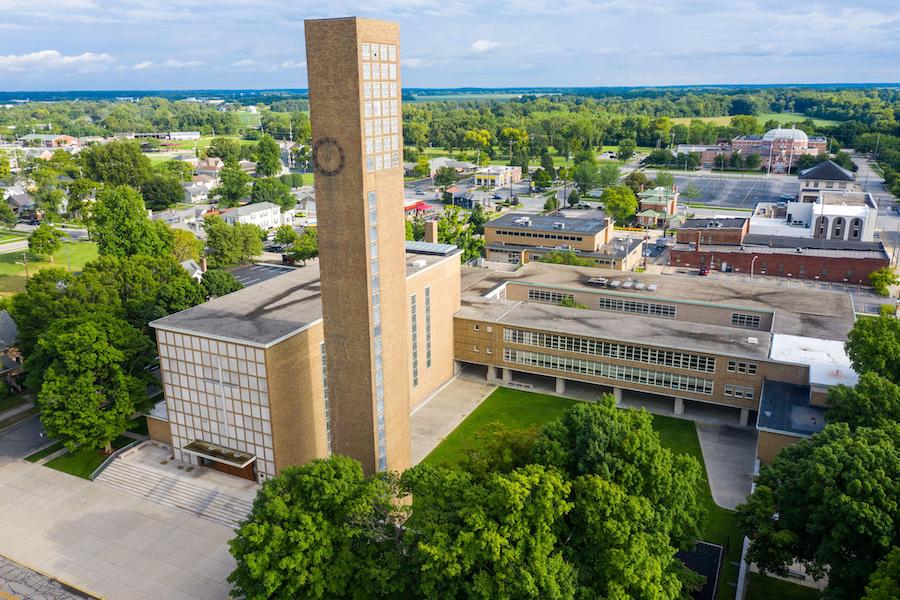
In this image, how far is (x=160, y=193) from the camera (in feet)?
420

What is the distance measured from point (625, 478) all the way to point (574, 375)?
25190 mm

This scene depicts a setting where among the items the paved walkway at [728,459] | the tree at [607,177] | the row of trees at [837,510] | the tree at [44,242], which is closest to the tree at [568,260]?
the paved walkway at [728,459]

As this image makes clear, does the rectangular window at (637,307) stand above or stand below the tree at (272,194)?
below

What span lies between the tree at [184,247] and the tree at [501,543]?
223 feet

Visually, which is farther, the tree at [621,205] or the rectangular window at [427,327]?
the tree at [621,205]

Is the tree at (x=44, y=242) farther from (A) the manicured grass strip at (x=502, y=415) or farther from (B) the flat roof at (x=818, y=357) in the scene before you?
(B) the flat roof at (x=818, y=357)

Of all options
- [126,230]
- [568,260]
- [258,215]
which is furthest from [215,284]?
[258,215]

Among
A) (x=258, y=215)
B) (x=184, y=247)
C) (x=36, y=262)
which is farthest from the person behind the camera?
(x=258, y=215)

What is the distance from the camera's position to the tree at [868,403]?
35.3m

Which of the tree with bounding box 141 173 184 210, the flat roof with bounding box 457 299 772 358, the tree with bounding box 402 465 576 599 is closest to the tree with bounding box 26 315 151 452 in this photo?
the flat roof with bounding box 457 299 772 358

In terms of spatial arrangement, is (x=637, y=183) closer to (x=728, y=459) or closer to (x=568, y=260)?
(x=568, y=260)

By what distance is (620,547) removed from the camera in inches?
1030

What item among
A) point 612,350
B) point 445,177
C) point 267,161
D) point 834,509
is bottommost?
point 612,350

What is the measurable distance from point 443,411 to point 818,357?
27.6 m
